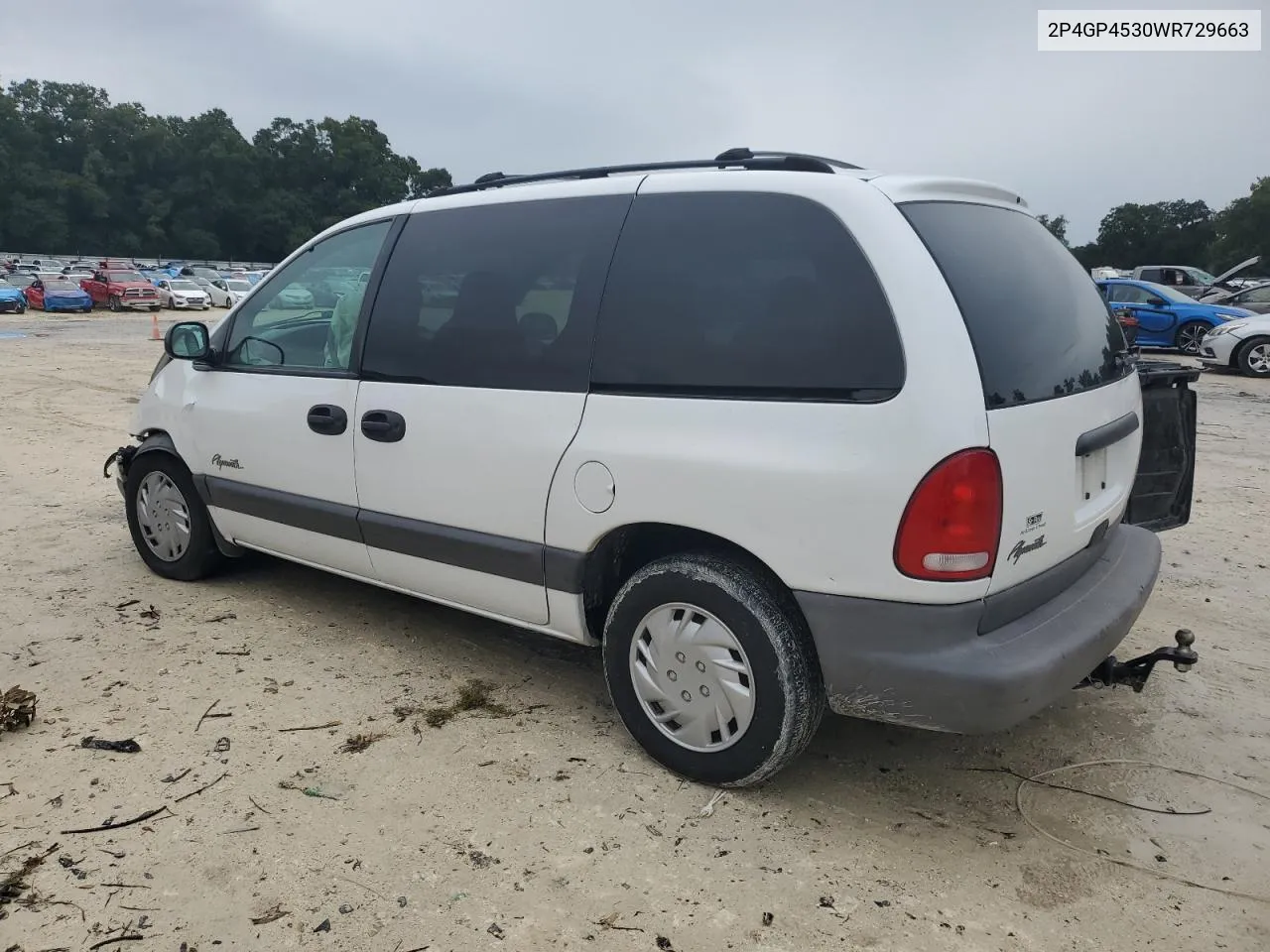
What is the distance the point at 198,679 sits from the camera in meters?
3.59

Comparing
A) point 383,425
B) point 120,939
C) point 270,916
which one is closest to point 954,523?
point 270,916

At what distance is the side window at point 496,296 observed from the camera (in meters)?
3.01

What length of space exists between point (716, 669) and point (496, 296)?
153 cm

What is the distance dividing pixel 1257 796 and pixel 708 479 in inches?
79.7

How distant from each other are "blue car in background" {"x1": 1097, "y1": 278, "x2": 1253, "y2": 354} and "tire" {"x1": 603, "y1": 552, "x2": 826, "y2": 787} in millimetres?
16942

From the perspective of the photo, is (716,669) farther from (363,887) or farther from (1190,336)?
(1190,336)

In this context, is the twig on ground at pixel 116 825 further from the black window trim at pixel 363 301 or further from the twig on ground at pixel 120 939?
the black window trim at pixel 363 301

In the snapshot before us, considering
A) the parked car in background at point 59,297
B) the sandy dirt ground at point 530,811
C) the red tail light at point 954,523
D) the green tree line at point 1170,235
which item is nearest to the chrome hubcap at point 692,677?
the sandy dirt ground at point 530,811

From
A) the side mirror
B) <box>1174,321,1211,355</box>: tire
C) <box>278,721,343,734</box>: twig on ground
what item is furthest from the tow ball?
<box>1174,321,1211,355</box>: tire

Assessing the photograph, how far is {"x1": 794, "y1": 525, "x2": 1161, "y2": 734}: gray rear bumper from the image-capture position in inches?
92.7

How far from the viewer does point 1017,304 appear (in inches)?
104

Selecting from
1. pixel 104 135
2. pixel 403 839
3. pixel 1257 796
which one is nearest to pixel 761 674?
pixel 403 839

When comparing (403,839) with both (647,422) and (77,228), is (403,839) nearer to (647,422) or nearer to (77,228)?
(647,422)

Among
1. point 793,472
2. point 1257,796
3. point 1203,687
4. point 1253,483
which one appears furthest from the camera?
point 1253,483
